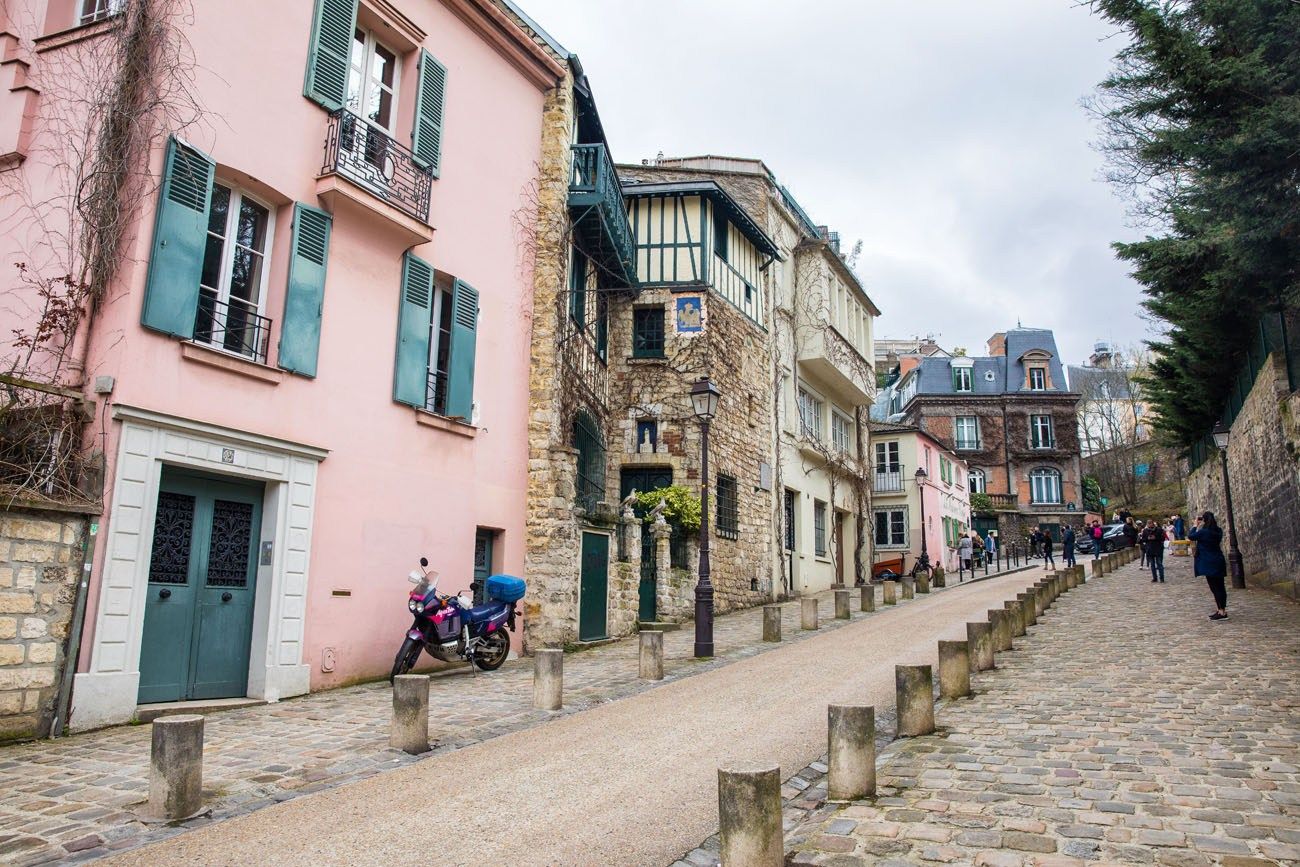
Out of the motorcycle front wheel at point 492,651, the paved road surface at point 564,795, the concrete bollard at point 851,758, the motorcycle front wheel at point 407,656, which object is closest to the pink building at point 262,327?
the motorcycle front wheel at point 407,656

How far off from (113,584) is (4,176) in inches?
175

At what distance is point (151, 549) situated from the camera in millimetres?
7625

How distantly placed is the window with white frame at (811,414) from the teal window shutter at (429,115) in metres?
14.9

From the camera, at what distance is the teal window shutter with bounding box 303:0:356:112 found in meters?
9.45

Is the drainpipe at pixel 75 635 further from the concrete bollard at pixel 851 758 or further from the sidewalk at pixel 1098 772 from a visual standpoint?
the concrete bollard at pixel 851 758

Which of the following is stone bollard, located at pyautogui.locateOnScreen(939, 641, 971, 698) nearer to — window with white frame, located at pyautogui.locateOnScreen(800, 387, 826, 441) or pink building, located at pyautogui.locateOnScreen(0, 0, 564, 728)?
pink building, located at pyautogui.locateOnScreen(0, 0, 564, 728)

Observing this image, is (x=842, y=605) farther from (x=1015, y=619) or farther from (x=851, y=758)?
(x=851, y=758)

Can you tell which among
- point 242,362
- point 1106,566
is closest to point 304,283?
point 242,362

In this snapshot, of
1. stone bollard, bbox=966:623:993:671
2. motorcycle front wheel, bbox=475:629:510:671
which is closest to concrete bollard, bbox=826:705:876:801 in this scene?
stone bollard, bbox=966:623:993:671

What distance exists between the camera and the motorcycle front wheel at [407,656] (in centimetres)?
938

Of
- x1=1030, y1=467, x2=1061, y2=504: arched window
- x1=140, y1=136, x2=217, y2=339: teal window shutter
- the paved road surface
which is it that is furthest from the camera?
x1=1030, y1=467, x2=1061, y2=504: arched window

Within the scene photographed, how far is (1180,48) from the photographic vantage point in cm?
1047

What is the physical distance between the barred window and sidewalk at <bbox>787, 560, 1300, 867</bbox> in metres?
8.75

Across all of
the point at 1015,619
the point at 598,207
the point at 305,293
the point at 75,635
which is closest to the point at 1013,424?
the point at 1015,619
